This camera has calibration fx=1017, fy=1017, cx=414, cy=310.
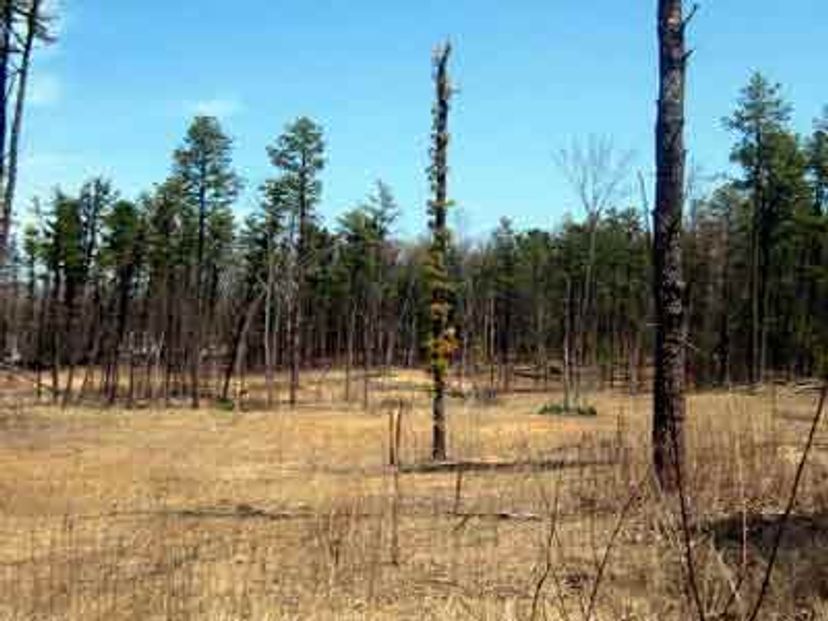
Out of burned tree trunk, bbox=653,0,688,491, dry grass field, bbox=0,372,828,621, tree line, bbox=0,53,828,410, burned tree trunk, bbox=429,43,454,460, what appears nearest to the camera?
dry grass field, bbox=0,372,828,621

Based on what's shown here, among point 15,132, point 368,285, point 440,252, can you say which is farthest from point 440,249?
point 368,285

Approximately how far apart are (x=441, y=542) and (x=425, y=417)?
31.1 m

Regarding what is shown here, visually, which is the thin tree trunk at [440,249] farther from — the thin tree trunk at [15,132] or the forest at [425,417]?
the thin tree trunk at [15,132]

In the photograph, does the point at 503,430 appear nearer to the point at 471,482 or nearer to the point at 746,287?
the point at 471,482

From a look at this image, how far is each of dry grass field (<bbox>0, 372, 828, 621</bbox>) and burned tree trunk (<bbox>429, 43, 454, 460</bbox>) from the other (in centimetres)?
513

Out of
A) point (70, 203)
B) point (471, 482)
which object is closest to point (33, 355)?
point (70, 203)

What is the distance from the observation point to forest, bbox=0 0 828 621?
6469mm

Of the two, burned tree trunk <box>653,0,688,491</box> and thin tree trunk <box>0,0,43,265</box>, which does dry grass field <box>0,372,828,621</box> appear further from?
thin tree trunk <box>0,0,43,265</box>

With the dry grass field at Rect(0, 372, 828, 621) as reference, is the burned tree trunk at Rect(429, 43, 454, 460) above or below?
above

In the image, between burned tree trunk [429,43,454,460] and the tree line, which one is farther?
the tree line

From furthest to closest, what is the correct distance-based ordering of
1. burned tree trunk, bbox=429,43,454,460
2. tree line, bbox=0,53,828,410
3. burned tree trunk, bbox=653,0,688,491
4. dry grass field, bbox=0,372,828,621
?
1. tree line, bbox=0,53,828,410
2. burned tree trunk, bbox=429,43,454,460
3. burned tree trunk, bbox=653,0,688,491
4. dry grass field, bbox=0,372,828,621

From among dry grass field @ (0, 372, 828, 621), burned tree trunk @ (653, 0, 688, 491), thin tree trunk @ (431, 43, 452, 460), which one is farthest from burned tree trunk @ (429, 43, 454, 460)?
burned tree trunk @ (653, 0, 688, 491)

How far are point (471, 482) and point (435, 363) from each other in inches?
380

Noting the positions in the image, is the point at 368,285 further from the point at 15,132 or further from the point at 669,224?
the point at 669,224
